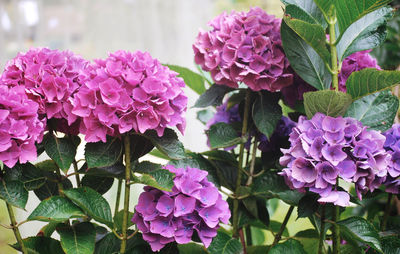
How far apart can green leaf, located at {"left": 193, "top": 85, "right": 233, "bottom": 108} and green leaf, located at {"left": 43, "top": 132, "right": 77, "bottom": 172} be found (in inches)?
11.7

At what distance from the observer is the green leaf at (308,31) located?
29.3 inches

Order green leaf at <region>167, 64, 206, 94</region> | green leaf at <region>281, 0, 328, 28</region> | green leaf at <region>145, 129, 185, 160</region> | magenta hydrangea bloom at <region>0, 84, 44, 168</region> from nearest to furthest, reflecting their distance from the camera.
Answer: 1. magenta hydrangea bloom at <region>0, 84, 44, 168</region>
2. green leaf at <region>145, 129, 185, 160</region>
3. green leaf at <region>281, 0, 328, 28</region>
4. green leaf at <region>167, 64, 206, 94</region>

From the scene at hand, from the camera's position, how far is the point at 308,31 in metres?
0.76

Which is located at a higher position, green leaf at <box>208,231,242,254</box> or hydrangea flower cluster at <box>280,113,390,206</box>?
hydrangea flower cluster at <box>280,113,390,206</box>

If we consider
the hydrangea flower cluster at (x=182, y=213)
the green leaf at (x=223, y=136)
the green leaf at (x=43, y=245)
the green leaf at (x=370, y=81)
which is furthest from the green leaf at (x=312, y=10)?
the green leaf at (x=43, y=245)

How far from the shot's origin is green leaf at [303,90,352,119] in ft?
2.42

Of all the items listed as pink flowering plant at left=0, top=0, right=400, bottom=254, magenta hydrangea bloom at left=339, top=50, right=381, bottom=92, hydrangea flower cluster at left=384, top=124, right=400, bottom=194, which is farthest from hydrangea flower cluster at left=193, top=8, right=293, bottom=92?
hydrangea flower cluster at left=384, top=124, right=400, bottom=194

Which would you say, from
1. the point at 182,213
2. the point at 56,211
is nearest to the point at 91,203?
the point at 56,211

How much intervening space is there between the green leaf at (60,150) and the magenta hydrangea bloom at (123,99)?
6cm

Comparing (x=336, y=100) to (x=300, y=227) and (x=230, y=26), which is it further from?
(x=300, y=227)

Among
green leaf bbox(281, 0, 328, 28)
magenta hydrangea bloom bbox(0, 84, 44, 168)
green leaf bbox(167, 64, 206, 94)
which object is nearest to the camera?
magenta hydrangea bloom bbox(0, 84, 44, 168)

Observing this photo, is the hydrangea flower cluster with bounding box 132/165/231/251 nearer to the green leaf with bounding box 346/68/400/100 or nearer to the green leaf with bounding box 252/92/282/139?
the green leaf with bounding box 252/92/282/139

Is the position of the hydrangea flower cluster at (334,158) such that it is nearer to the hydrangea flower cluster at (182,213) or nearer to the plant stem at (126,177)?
the hydrangea flower cluster at (182,213)

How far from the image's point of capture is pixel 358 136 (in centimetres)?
74
